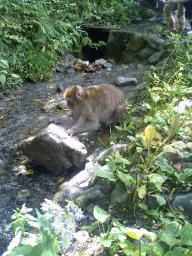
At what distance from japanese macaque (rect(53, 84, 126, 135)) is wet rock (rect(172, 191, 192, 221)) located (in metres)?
2.32

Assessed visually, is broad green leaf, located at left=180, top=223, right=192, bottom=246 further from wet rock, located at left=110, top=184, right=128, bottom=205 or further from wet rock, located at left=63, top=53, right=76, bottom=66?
wet rock, located at left=63, top=53, right=76, bottom=66

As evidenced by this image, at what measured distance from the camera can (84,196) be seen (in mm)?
4359

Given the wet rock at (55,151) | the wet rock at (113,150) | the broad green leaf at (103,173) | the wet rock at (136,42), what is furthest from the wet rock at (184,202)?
the wet rock at (136,42)

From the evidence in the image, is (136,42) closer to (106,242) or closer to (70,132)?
(70,132)

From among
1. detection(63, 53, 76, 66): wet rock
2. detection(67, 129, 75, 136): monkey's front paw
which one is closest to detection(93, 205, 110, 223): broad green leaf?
detection(67, 129, 75, 136): monkey's front paw

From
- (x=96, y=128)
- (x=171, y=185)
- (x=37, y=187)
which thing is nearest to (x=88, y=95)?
(x=96, y=128)

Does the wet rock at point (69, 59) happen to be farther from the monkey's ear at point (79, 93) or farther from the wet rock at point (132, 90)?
the monkey's ear at point (79, 93)

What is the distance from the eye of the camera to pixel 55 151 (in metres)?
5.27

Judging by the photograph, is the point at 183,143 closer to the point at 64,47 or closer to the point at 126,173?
the point at 126,173

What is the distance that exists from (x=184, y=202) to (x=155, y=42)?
6.47 metres

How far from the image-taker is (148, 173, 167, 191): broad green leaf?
3770mm

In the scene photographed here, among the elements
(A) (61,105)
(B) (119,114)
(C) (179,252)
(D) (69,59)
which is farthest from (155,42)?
(C) (179,252)

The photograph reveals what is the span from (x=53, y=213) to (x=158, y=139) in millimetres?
2154

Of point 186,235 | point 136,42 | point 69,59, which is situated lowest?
point 69,59
